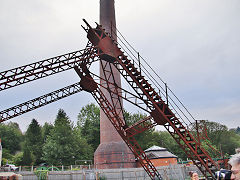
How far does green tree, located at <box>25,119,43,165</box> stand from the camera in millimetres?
46750

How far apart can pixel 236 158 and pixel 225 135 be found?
61963mm

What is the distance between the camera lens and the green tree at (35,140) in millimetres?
46750

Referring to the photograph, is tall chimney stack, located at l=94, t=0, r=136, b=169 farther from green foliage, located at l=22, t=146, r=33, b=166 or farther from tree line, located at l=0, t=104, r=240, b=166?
green foliage, located at l=22, t=146, r=33, b=166

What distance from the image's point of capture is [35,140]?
5028 cm

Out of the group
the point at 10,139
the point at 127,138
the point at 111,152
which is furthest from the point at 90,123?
the point at 127,138

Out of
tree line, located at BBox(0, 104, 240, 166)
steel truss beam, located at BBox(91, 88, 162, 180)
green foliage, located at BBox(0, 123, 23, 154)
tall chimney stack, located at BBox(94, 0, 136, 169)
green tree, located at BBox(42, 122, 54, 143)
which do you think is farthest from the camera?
green foliage, located at BBox(0, 123, 23, 154)

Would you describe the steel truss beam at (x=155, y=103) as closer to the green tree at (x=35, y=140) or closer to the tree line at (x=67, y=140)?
the tree line at (x=67, y=140)

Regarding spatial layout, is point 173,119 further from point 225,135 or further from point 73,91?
point 225,135

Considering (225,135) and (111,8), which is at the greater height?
(111,8)

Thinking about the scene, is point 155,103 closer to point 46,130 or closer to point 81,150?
point 81,150

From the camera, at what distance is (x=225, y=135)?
182ft

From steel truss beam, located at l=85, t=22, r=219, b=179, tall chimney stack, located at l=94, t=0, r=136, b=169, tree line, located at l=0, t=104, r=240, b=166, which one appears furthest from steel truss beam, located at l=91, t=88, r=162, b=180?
tree line, located at l=0, t=104, r=240, b=166

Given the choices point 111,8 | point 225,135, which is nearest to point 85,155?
point 111,8

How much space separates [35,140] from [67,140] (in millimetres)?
15677
